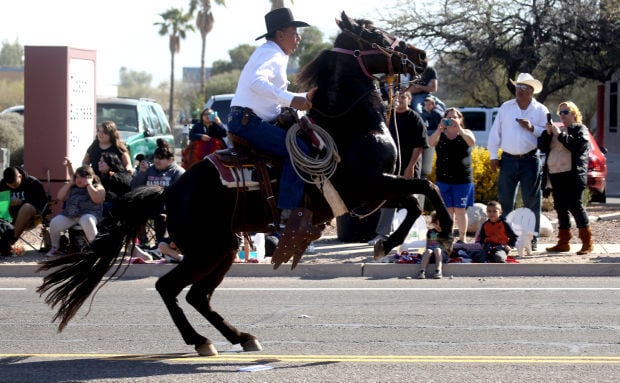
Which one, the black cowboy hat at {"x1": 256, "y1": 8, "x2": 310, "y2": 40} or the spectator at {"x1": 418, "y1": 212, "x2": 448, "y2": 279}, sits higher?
the black cowboy hat at {"x1": 256, "y1": 8, "x2": 310, "y2": 40}

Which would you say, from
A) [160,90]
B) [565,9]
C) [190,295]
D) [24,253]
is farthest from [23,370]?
[160,90]

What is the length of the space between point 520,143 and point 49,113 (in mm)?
8396

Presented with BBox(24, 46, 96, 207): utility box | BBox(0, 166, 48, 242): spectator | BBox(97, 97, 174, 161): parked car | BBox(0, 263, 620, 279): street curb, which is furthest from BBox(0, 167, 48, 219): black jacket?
BBox(97, 97, 174, 161): parked car

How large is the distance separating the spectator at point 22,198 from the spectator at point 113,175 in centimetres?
99

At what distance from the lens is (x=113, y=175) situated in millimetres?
14047

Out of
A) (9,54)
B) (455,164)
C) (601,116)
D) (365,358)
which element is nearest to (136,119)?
(455,164)

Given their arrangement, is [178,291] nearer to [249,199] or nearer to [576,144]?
[249,199]

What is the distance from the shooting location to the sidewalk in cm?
1221

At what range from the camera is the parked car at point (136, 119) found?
2103cm

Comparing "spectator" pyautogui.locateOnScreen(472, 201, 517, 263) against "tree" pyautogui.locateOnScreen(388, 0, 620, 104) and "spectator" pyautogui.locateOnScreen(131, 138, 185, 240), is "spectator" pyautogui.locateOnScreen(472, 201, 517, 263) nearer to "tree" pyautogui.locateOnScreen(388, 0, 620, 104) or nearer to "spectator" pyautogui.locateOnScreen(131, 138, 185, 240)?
"spectator" pyautogui.locateOnScreen(131, 138, 185, 240)

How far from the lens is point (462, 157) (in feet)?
43.8

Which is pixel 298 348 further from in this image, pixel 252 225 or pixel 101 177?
pixel 101 177

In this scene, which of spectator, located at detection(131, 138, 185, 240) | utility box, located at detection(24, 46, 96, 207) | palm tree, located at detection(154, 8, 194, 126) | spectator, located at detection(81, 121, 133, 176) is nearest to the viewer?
spectator, located at detection(131, 138, 185, 240)

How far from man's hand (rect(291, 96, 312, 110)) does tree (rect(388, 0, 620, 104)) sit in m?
25.1
